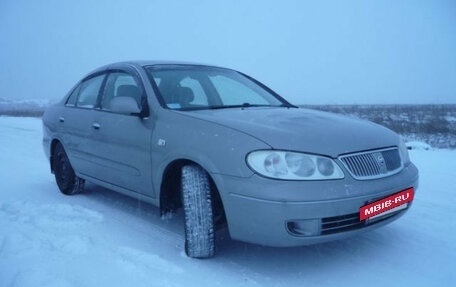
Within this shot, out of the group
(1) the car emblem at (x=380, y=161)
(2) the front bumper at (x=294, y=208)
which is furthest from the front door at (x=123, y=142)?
(1) the car emblem at (x=380, y=161)

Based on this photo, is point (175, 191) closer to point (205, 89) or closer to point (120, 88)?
point (205, 89)

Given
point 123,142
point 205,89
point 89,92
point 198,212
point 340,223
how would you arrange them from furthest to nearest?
point 89,92 < point 205,89 < point 123,142 < point 198,212 < point 340,223

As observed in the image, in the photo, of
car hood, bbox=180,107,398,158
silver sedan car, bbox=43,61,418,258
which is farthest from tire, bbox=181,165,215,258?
car hood, bbox=180,107,398,158

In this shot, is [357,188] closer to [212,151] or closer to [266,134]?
[266,134]

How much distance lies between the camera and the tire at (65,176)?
442cm

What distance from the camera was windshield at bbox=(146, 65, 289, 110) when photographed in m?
3.30

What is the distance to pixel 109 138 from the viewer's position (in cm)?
349

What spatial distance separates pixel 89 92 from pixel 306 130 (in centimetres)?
257

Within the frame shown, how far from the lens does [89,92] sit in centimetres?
416

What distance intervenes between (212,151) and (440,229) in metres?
2.14

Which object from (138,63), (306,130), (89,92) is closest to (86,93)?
(89,92)

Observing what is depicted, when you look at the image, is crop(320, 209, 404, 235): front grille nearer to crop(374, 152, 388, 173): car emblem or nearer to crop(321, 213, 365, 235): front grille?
crop(321, 213, 365, 235): front grille

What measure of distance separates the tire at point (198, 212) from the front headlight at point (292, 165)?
45 centimetres

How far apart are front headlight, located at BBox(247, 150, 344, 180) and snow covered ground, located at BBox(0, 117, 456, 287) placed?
70 cm
